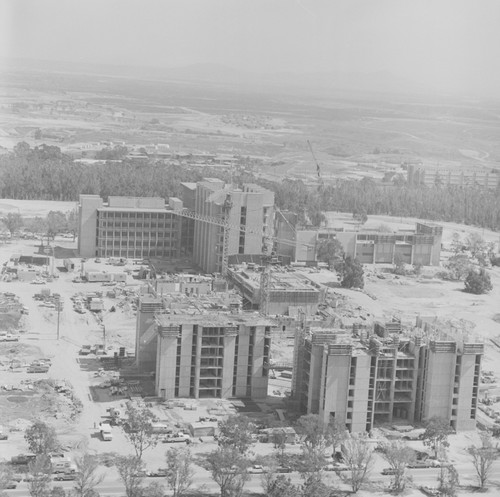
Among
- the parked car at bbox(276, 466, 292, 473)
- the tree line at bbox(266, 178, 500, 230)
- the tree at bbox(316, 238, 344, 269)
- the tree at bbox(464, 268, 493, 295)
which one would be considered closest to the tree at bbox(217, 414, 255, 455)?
the parked car at bbox(276, 466, 292, 473)

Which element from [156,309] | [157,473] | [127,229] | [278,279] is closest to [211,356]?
[156,309]

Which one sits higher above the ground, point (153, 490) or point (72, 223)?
point (153, 490)

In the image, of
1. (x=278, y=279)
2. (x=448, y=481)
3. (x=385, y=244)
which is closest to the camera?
(x=448, y=481)

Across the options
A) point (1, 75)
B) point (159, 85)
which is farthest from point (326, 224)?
point (159, 85)

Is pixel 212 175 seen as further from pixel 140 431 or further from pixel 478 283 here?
pixel 140 431

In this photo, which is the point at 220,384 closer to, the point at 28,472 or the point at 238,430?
the point at 238,430

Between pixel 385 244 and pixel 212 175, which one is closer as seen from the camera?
pixel 385 244
